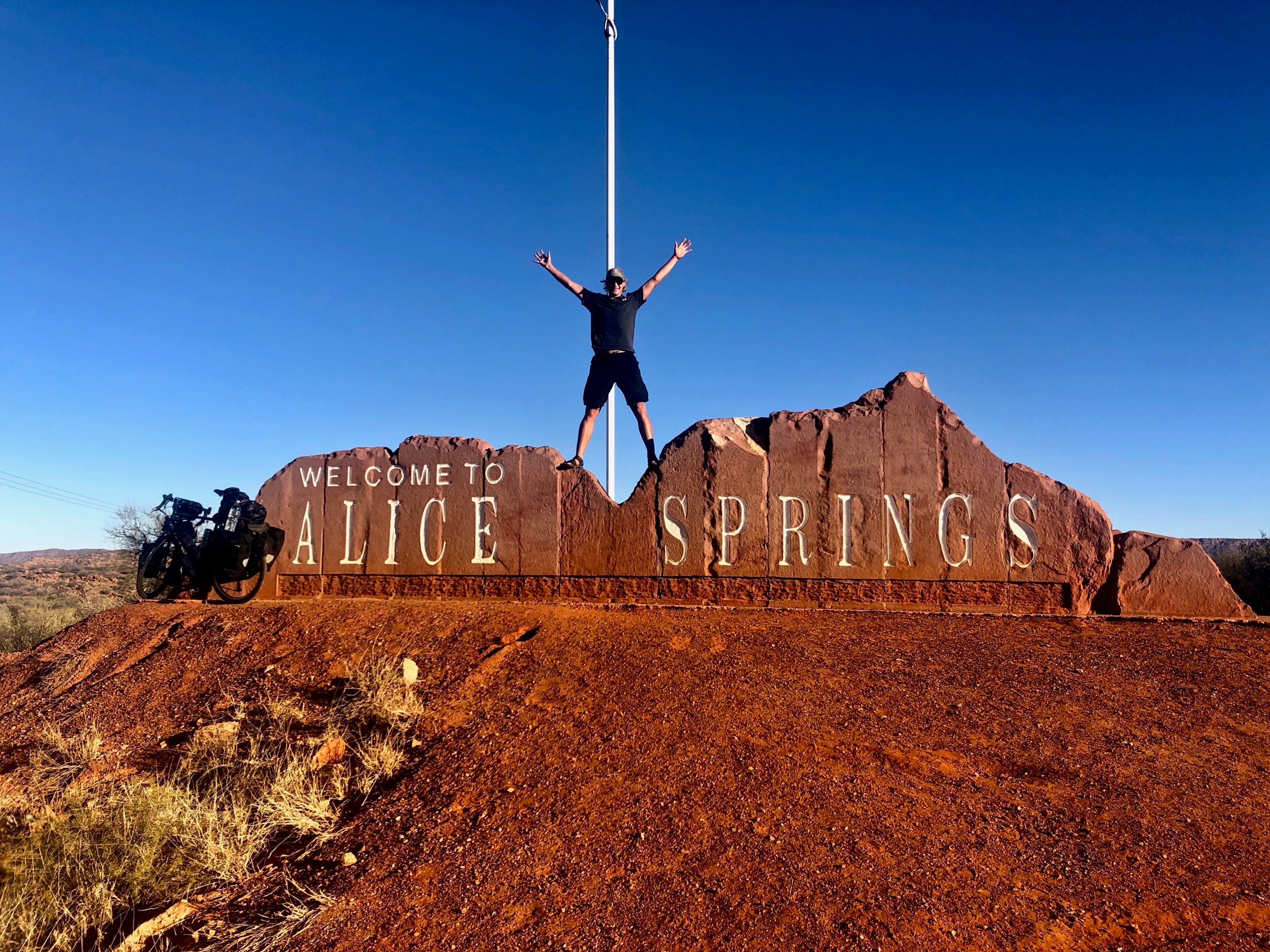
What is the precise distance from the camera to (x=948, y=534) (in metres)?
7.74

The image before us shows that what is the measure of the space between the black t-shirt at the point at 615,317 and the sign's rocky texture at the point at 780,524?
4.21 feet

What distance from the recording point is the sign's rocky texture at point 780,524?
7672 mm

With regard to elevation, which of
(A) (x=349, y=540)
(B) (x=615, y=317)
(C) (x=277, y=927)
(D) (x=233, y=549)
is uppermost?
(B) (x=615, y=317)

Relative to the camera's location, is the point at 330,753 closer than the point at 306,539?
Yes

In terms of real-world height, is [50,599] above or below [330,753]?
above

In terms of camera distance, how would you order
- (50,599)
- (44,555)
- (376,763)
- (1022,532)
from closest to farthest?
(376,763), (1022,532), (50,599), (44,555)

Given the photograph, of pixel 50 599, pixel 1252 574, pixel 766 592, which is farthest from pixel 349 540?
pixel 50 599

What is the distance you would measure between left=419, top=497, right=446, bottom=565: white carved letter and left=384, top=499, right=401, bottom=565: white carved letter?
0.32 m

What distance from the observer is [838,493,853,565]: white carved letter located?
25.7 ft

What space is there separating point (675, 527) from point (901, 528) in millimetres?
2319

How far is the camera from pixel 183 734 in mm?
5758

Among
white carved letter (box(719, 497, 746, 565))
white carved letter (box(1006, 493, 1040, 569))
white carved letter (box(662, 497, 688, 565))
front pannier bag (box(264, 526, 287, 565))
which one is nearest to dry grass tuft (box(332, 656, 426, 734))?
white carved letter (box(662, 497, 688, 565))

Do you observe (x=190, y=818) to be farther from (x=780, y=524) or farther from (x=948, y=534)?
(x=948, y=534)

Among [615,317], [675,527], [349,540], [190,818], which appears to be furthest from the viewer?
[349,540]
